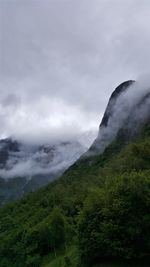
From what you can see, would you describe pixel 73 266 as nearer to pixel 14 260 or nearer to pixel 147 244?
pixel 147 244

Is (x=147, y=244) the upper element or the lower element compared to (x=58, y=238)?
lower

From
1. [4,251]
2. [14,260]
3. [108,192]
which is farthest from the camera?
[4,251]

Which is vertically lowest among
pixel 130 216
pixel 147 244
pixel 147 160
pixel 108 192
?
pixel 147 244

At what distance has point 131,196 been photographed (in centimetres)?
5147

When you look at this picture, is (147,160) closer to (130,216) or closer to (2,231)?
(130,216)

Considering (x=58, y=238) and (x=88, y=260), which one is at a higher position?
(x=58, y=238)

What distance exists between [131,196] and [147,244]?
527cm

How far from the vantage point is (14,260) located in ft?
310

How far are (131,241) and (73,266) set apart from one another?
13.3m

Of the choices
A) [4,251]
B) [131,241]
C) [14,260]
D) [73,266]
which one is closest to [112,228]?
[131,241]

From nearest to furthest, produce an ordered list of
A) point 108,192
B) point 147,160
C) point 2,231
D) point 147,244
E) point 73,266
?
point 147,244
point 108,192
point 73,266
point 147,160
point 2,231

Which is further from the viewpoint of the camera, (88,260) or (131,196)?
(88,260)

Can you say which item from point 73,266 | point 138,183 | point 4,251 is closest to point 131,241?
point 138,183

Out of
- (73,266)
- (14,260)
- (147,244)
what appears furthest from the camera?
(14,260)
